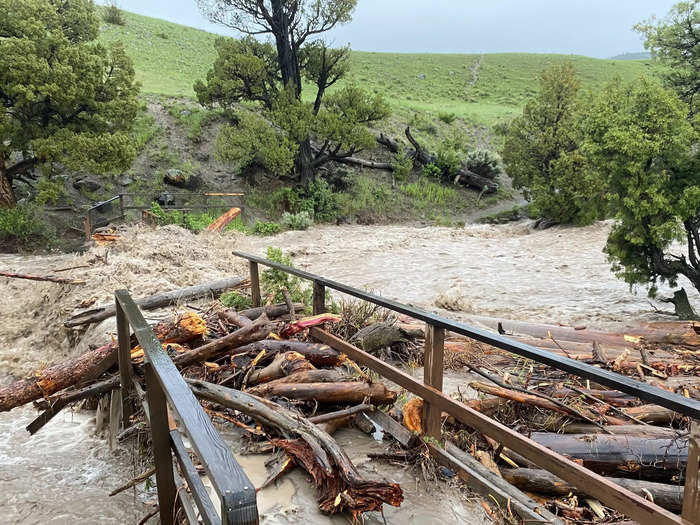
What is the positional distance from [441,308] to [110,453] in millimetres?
6166

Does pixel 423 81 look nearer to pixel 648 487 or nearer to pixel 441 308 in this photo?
pixel 441 308

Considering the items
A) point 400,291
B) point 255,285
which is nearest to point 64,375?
point 255,285

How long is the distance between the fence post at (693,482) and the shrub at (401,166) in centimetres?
2243

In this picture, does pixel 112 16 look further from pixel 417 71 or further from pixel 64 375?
pixel 64 375

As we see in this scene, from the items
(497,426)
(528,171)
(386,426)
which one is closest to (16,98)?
(386,426)

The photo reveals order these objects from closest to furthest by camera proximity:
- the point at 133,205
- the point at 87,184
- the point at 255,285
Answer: the point at 255,285 < the point at 133,205 < the point at 87,184

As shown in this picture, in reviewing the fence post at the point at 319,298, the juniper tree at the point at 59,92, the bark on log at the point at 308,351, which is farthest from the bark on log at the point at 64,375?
the juniper tree at the point at 59,92

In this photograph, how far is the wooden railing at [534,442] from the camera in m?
1.83

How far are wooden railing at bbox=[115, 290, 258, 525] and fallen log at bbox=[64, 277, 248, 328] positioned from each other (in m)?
3.55

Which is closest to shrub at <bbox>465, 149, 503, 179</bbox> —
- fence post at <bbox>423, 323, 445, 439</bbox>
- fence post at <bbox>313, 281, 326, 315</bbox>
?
fence post at <bbox>313, 281, 326, 315</bbox>

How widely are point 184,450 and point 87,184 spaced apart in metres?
18.2

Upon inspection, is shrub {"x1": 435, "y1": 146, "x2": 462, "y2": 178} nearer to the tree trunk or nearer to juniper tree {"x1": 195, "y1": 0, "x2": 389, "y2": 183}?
juniper tree {"x1": 195, "y1": 0, "x2": 389, "y2": 183}

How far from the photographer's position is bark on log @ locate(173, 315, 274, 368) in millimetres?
4059

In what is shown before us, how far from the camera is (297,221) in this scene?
62.0 feet
